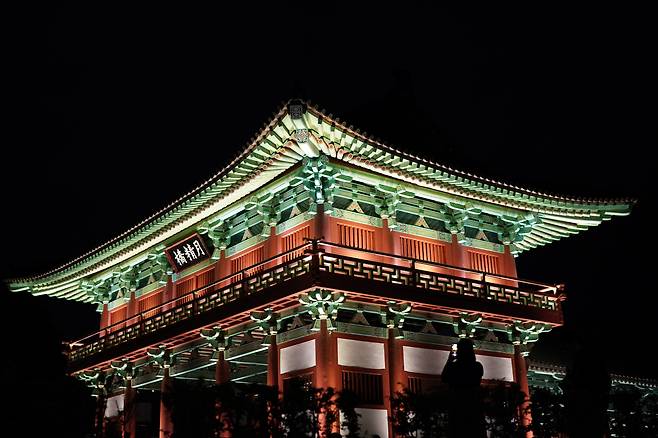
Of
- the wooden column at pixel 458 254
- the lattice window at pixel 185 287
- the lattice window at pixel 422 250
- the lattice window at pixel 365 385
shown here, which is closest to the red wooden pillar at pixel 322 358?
the lattice window at pixel 365 385

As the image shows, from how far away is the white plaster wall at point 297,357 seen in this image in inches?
872

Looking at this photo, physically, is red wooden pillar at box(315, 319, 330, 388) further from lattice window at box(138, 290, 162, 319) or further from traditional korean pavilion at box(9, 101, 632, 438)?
lattice window at box(138, 290, 162, 319)

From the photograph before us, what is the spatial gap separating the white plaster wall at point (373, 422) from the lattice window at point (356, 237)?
4.95 metres

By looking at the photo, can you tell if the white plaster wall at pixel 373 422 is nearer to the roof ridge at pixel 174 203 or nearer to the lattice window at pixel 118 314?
the roof ridge at pixel 174 203

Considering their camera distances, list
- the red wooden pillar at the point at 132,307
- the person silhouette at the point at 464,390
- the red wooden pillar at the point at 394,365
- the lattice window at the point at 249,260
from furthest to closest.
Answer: the red wooden pillar at the point at 132,307 → the lattice window at the point at 249,260 → the red wooden pillar at the point at 394,365 → the person silhouette at the point at 464,390

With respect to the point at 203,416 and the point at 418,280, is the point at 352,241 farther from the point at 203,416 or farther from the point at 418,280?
the point at 203,416

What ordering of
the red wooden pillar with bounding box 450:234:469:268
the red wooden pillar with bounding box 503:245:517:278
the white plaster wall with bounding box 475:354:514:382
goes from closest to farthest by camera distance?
the white plaster wall with bounding box 475:354:514:382, the red wooden pillar with bounding box 450:234:469:268, the red wooden pillar with bounding box 503:245:517:278

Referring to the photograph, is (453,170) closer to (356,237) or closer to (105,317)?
(356,237)

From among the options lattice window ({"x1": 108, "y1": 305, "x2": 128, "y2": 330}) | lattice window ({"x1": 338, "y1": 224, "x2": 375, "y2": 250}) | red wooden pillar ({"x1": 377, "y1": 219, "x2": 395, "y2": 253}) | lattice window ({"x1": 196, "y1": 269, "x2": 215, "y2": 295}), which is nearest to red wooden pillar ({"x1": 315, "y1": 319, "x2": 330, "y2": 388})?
lattice window ({"x1": 338, "y1": 224, "x2": 375, "y2": 250})

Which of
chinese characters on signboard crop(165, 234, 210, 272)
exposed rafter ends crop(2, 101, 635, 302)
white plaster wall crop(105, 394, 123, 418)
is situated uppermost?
exposed rafter ends crop(2, 101, 635, 302)

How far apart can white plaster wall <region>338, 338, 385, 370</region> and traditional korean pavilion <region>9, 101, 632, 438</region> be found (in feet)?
0.15

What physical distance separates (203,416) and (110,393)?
1591 centimetres

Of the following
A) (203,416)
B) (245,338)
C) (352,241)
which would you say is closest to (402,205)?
(352,241)

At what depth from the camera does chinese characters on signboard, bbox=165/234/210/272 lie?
2758 centimetres
